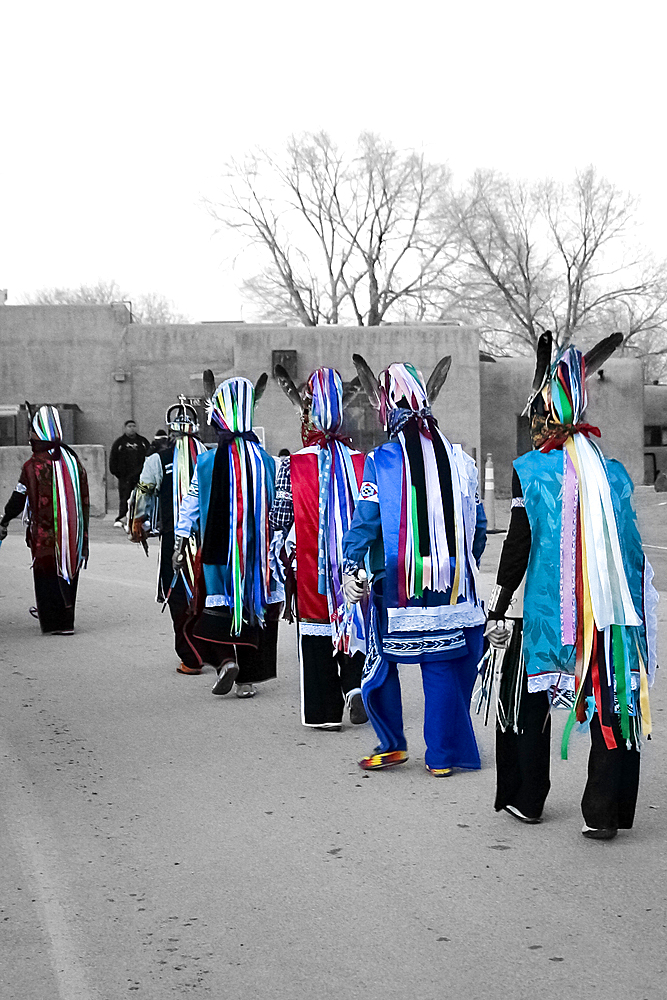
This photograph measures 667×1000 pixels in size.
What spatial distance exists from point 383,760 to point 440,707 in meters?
0.48

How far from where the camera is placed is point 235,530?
8.02 m

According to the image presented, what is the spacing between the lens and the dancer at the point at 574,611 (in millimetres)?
4871

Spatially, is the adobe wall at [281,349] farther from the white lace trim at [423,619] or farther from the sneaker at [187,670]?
the white lace trim at [423,619]

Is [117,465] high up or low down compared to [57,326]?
down

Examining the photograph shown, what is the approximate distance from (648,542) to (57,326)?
17.1 metres

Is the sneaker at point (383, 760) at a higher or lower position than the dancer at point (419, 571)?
lower

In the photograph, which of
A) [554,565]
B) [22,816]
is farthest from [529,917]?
[22,816]

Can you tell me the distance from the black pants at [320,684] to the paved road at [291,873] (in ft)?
0.41

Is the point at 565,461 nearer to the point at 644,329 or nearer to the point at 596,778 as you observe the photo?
the point at 596,778

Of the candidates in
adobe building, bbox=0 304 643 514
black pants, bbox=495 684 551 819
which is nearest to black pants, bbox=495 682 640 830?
black pants, bbox=495 684 551 819

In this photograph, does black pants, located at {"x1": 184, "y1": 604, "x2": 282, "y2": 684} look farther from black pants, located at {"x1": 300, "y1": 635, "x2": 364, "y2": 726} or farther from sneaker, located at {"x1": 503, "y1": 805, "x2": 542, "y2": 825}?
sneaker, located at {"x1": 503, "y1": 805, "x2": 542, "y2": 825}

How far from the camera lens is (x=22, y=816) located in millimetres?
5445

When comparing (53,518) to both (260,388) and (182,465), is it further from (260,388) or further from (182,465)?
(260,388)

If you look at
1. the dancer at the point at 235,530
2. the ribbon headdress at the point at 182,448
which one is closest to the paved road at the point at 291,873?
the dancer at the point at 235,530
